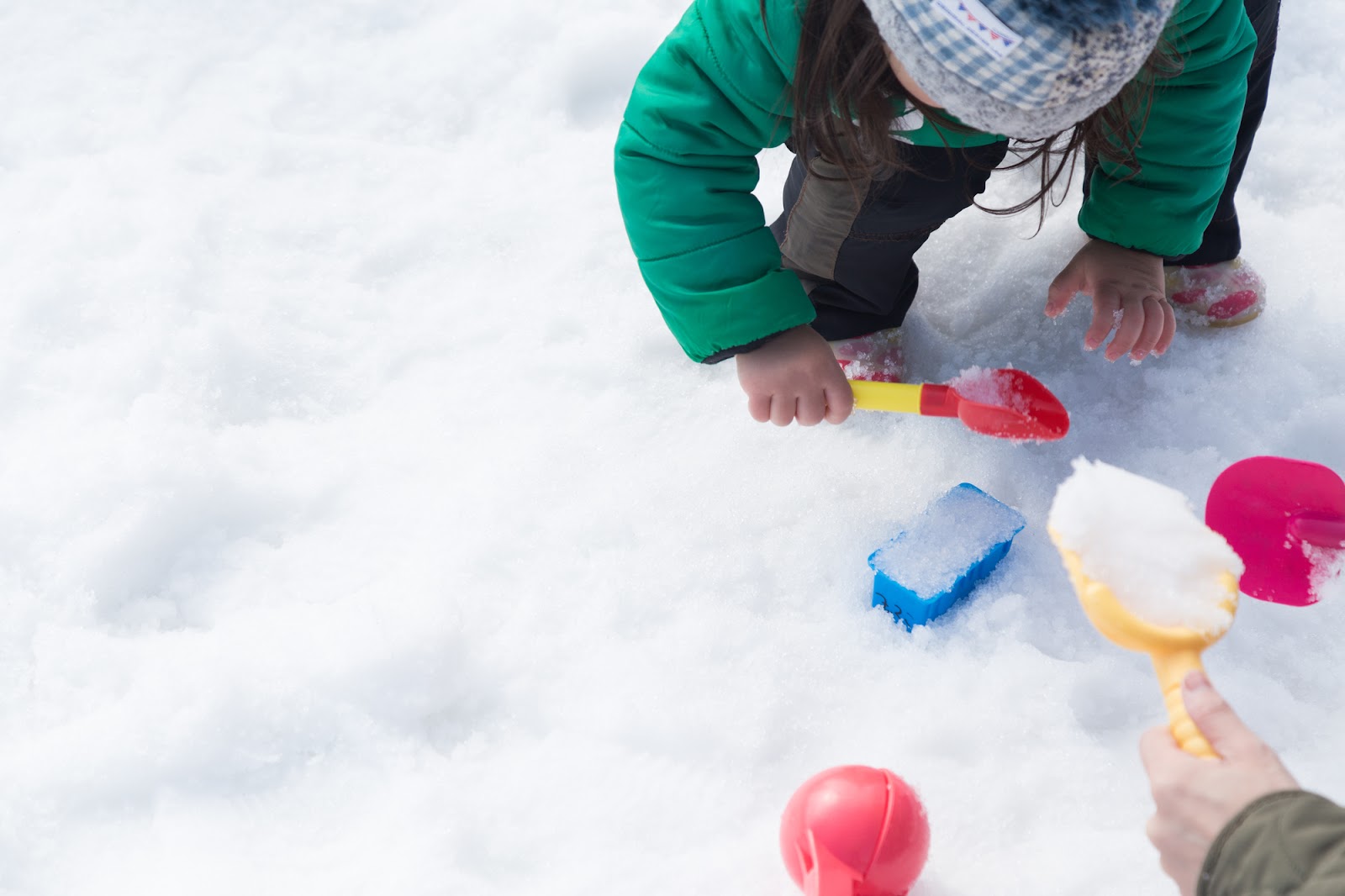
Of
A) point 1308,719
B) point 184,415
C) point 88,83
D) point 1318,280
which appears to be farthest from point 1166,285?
point 88,83

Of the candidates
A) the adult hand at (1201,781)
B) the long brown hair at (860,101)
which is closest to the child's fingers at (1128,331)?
the long brown hair at (860,101)

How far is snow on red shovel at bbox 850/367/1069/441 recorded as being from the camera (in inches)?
38.0

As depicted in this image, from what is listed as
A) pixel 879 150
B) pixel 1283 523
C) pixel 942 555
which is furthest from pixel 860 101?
pixel 1283 523

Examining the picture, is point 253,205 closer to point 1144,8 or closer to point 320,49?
point 320,49

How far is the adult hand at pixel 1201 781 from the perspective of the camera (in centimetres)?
56

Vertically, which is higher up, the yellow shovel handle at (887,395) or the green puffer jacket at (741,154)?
the green puffer jacket at (741,154)

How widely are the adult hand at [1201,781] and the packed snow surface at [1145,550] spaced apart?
2.2 inches

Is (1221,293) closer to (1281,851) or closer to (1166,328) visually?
(1166,328)

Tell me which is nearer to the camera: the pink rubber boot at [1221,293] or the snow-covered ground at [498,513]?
the snow-covered ground at [498,513]

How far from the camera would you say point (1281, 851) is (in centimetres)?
53

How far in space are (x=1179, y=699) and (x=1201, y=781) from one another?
0.06m

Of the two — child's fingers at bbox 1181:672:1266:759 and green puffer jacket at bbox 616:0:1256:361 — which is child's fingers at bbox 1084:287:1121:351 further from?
child's fingers at bbox 1181:672:1266:759

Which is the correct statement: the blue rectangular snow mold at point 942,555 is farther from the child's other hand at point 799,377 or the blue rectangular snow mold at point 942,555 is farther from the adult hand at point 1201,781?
the adult hand at point 1201,781

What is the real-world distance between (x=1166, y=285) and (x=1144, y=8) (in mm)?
596
